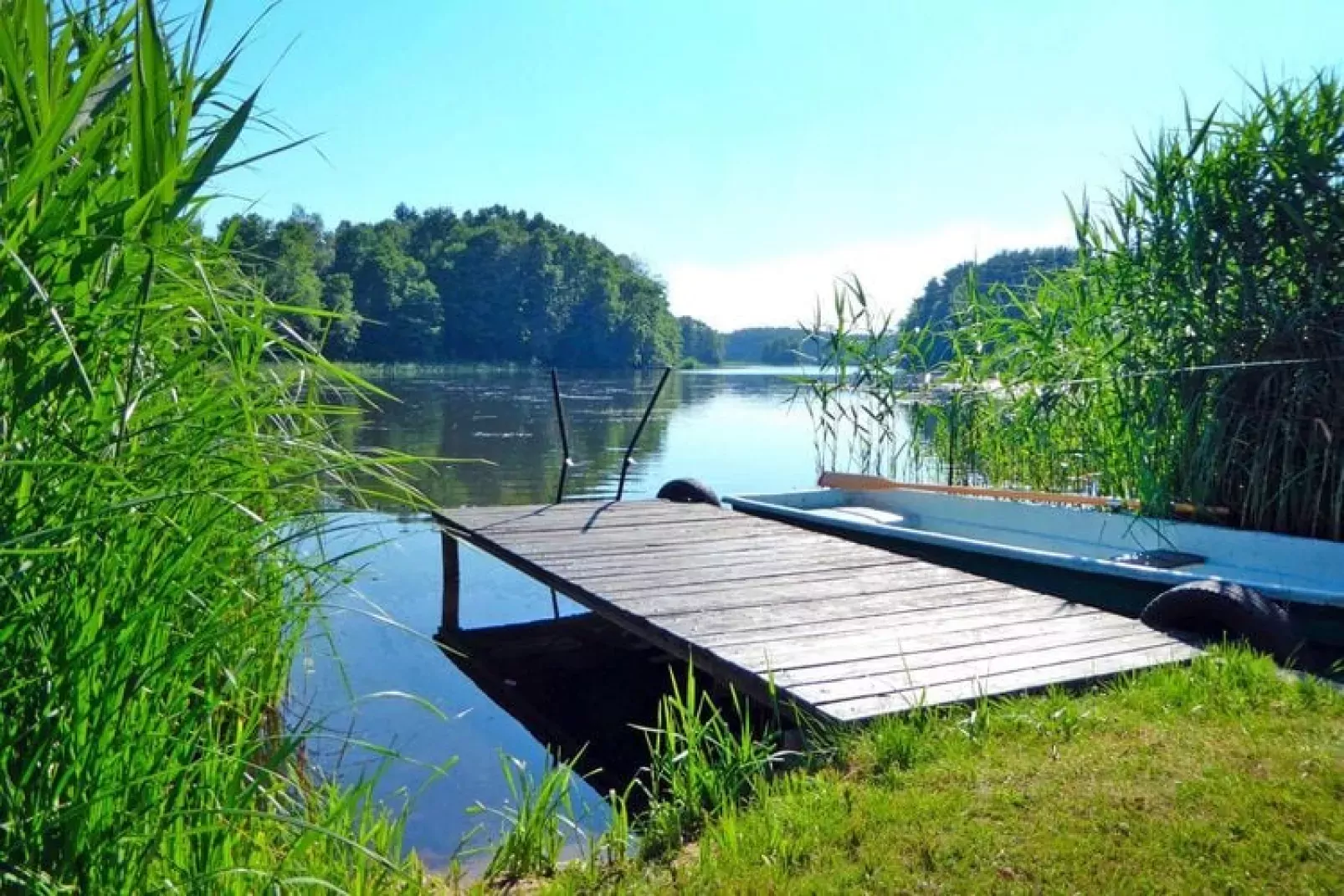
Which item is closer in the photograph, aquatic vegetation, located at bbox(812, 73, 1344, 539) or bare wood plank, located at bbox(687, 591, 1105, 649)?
bare wood plank, located at bbox(687, 591, 1105, 649)

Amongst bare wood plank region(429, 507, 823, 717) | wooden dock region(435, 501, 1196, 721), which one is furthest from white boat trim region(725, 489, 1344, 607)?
bare wood plank region(429, 507, 823, 717)

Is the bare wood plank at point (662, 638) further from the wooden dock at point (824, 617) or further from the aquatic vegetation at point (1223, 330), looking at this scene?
the aquatic vegetation at point (1223, 330)

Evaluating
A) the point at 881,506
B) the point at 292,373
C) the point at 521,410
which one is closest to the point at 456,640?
the point at 881,506

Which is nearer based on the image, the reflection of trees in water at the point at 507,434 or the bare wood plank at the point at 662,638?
the bare wood plank at the point at 662,638

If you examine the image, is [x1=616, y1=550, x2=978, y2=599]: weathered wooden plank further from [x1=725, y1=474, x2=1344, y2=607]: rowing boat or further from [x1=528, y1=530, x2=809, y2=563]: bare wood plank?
[x1=528, y1=530, x2=809, y2=563]: bare wood plank

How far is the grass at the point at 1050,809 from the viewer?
7.41 feet

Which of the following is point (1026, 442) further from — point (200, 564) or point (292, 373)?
point (200, 564)

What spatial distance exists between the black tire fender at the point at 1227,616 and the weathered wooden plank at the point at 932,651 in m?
0.16

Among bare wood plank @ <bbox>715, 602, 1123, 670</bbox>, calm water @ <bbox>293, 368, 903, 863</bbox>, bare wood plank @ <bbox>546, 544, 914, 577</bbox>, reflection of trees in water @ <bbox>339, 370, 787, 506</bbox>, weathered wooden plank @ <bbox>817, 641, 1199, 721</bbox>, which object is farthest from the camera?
reflection of trees in water @ <bbox>339, 370, 787, 506</bbox>

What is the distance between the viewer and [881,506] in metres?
7.87

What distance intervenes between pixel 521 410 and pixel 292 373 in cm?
2389

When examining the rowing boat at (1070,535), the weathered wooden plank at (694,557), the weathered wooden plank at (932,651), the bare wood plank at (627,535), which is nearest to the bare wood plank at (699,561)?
the weathered wooden plank at (694,557)

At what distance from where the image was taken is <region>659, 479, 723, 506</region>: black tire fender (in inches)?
328

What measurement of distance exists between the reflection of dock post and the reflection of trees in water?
0.62m
